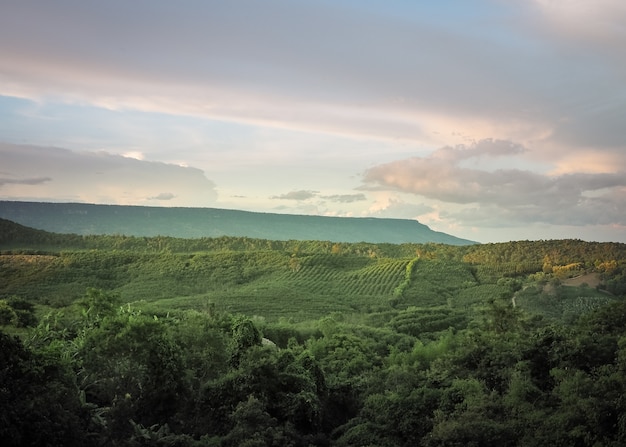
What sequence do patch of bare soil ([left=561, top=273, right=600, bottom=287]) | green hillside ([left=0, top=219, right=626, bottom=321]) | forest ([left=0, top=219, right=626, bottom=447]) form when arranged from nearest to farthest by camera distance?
forest ([left=0, top=219, right=626, bottom=447]) → green hillside ([left=0, top=219, right=626, bottom=321]) → patch of bare soil ([left=561, top=273, right=600, bottom=287])

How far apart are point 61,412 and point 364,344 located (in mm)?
36988

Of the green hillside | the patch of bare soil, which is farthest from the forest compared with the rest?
the patch of bare soil

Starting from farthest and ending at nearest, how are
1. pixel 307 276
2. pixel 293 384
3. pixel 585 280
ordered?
pixel 307 276 < pixel 585 280 < pixel 293 384

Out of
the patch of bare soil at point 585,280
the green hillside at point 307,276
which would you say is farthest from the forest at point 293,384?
the patch of bare soil at point 585,280

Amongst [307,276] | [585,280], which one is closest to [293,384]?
[585,280]

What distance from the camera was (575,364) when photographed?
1168 inches

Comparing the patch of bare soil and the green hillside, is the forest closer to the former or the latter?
the green hillside

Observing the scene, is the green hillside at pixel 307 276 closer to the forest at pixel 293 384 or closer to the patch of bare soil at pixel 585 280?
the patch of bare soil at pixel 585 280

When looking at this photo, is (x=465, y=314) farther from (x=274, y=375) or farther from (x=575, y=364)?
(x=274, y=375)

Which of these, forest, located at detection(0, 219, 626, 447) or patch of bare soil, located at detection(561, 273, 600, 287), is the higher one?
patch of bare soil, located at detection(561, 273, 600, 287)

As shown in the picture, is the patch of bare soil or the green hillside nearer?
the green hillside

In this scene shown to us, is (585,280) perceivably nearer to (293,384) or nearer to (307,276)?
(307,276)

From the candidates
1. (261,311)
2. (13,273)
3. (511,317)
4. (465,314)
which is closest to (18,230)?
(13,273)

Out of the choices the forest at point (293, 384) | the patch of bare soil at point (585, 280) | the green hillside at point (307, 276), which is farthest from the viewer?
the patch of bare soil at point (585, 280)
